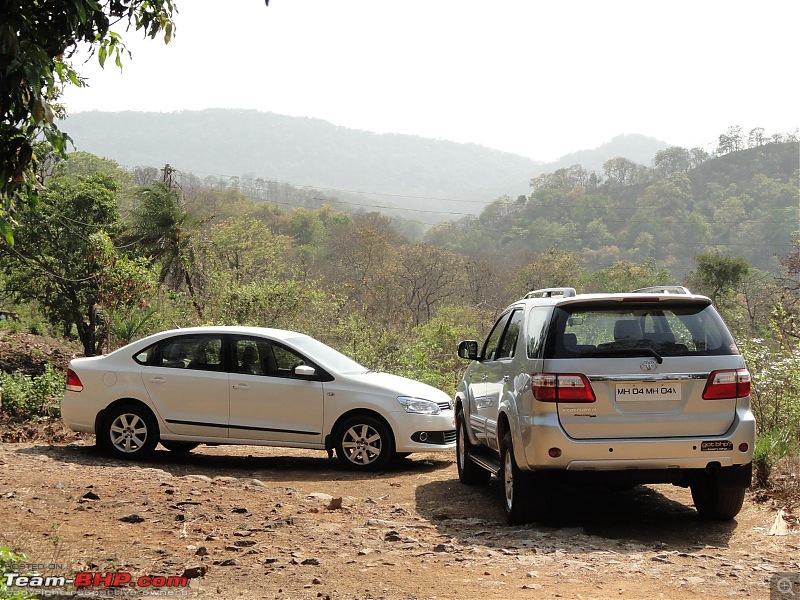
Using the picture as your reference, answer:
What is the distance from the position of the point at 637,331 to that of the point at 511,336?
1.60m

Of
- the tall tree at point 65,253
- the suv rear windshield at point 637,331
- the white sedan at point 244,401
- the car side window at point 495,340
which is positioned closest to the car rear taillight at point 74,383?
the white sedan at point 244,401

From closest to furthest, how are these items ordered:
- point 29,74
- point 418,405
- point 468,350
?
point 29,74
point 468,350
point 418,405

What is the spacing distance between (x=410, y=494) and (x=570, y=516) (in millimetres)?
2006

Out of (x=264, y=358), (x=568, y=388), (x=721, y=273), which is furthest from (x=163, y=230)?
(x=721, y=273)

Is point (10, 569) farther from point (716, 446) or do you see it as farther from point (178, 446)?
point (178, 446)

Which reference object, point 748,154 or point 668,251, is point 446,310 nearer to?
point 668,251

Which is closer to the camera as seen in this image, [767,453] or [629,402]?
[629,402]

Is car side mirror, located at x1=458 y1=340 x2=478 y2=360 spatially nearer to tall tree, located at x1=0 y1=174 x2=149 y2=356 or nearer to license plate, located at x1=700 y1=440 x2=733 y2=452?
license plate, located at x1=700 y1=440 x2=733 y2=452

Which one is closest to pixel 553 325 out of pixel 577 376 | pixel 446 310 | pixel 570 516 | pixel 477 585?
pixel 577 376

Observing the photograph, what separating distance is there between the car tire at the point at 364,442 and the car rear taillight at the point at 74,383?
3242 mm

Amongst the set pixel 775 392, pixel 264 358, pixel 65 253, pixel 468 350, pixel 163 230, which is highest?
pixel 163 230

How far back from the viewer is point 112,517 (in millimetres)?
7379

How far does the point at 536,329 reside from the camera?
7844 millimetres

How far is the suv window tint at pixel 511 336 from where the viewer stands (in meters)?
8.53
